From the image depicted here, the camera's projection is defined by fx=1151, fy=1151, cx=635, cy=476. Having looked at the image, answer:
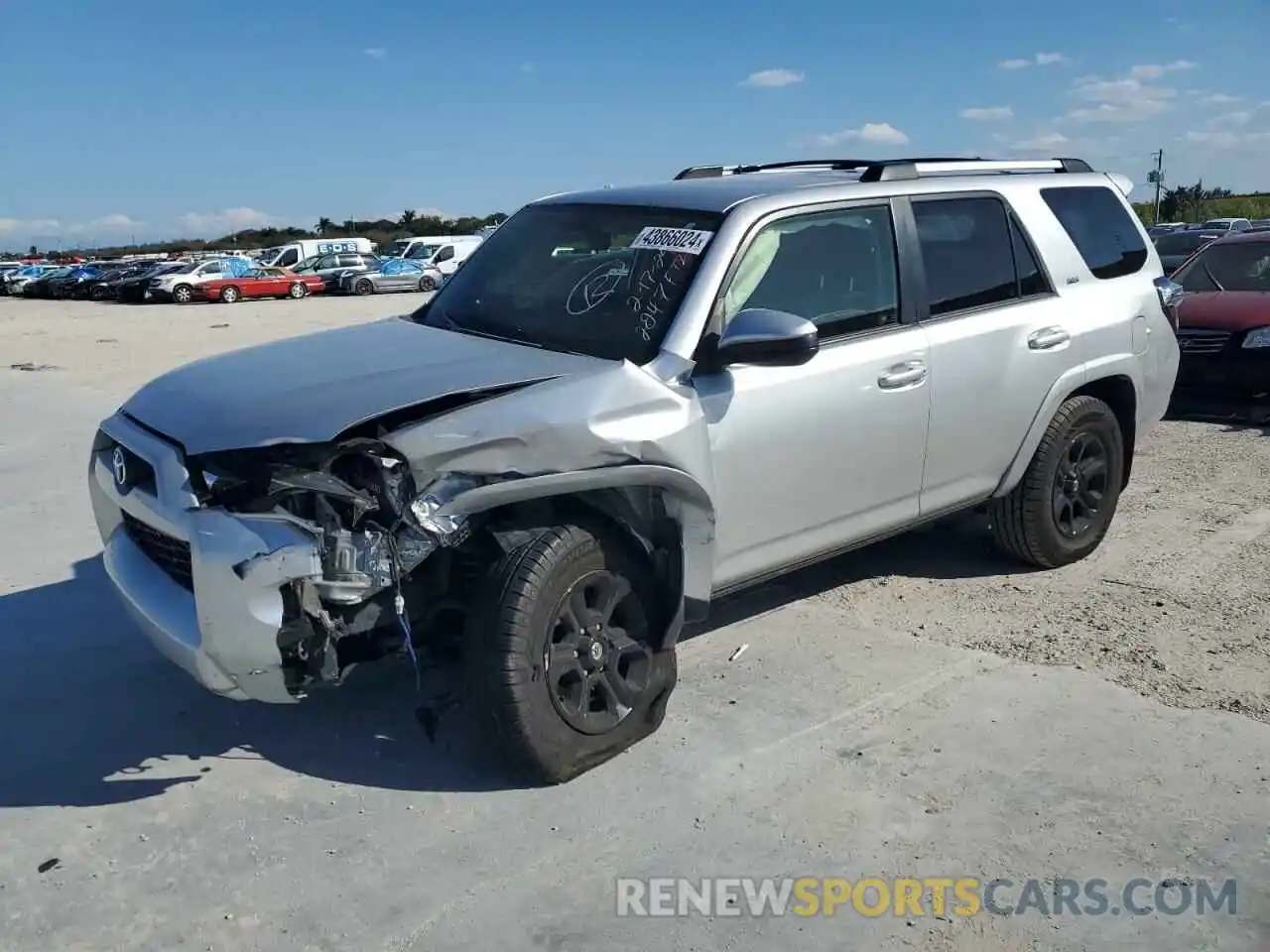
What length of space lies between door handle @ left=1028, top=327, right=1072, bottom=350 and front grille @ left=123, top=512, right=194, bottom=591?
3581 millimetres

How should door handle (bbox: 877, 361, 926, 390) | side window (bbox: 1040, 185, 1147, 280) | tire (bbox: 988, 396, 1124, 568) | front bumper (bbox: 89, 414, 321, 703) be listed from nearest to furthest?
front bumper (bbox: 89, 414, 321, 703), door handle (bbox: 877, 361, 926, 390), tire (bbox: 988, 396, 1124, 568), side window (bbox: 1040, 185, 1147, 280)

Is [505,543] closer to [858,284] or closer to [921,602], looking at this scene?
[858,284]

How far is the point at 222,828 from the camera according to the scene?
11.5 ft

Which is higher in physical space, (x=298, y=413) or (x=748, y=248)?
(x=748, y=248)

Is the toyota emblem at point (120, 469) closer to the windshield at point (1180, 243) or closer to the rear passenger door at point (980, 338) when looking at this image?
the rear passenger door at point (980, 338)

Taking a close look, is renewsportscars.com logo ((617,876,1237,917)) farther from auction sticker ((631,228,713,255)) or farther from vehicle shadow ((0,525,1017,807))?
auction sticker ((631,228,713,255))

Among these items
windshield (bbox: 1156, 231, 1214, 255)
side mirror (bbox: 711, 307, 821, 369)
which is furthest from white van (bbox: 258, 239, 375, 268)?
side mirror (bbox: 711, 307, 821, 369)

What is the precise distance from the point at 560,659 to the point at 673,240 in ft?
5.34

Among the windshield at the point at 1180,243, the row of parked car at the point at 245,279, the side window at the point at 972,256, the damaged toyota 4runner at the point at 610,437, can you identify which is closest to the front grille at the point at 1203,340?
the damaged toyota 4runner at the point at 610,437

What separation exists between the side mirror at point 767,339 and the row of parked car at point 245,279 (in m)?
31.0

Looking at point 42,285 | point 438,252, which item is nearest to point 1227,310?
point 438,252

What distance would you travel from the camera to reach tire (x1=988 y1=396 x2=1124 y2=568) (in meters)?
5.33

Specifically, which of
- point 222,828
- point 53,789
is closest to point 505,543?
point 222,828

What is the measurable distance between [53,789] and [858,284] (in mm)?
3389
